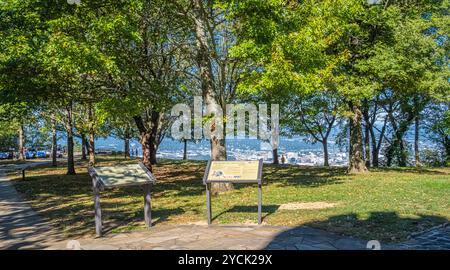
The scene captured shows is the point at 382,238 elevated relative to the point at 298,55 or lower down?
lower down

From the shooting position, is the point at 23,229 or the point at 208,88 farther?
the point at 208,88

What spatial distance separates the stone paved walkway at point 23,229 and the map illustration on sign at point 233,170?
3835mm

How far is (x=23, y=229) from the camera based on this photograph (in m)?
10.6

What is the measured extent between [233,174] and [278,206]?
307 centimetres

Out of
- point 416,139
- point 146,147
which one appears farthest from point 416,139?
point 146,147

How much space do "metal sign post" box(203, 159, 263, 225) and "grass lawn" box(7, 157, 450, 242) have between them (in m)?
0.75

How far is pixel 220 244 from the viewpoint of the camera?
8.23 m

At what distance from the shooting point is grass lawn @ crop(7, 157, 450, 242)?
32.7 ft

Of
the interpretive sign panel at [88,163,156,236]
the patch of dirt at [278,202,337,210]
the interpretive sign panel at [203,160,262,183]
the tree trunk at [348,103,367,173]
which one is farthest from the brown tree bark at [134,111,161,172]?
the interpretive sign panel at [203,160,262,183]

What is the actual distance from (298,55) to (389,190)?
617 cm

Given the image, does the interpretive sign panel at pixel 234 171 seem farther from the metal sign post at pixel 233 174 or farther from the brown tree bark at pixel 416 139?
the brown tree bark at pixel 416 139

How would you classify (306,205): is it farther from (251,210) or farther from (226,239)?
(226,239)
